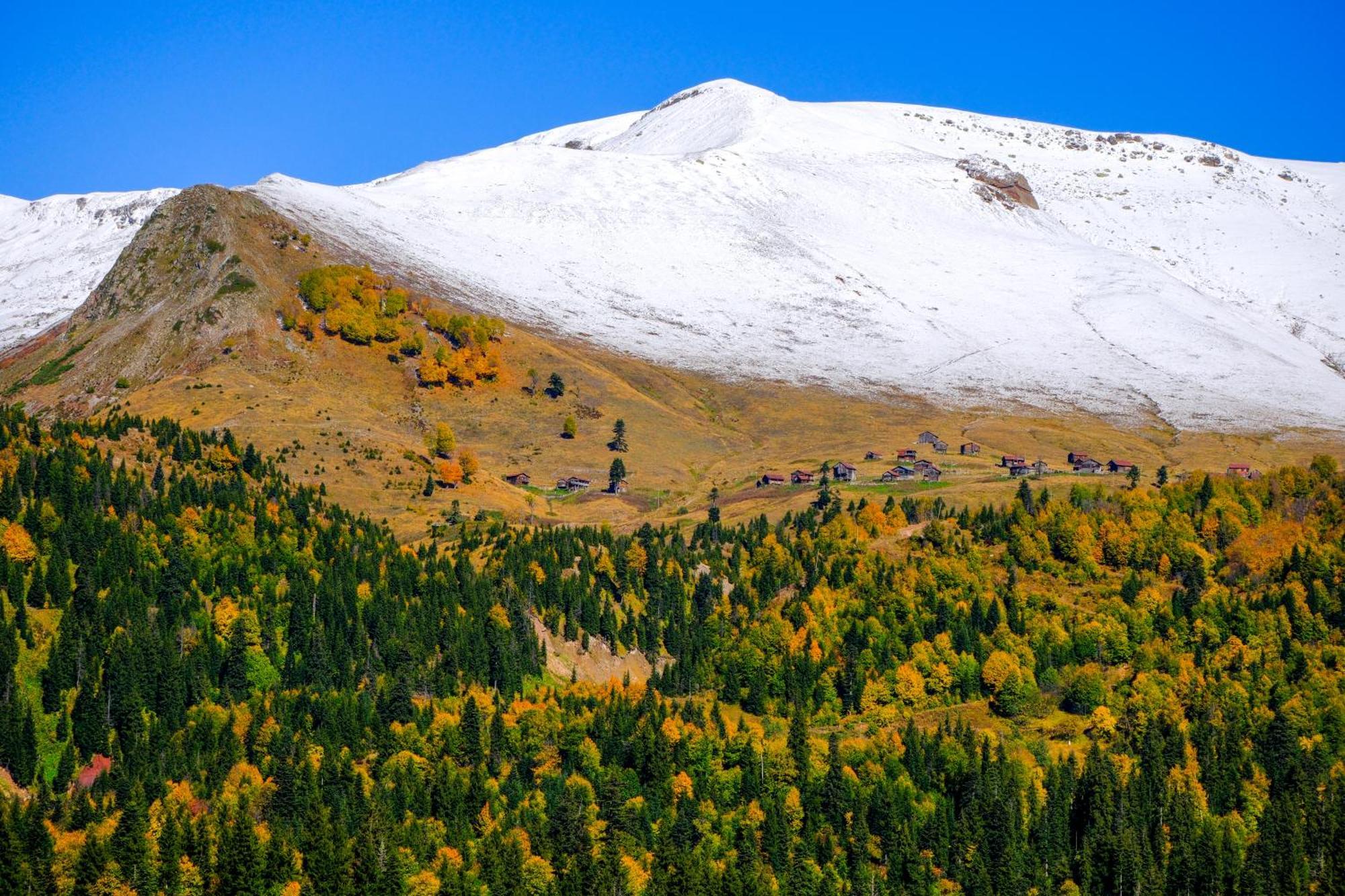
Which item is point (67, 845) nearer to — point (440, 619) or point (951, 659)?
point (440, 619)

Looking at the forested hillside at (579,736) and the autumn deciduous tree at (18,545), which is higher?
the autumn deciduous tree at (18,545)

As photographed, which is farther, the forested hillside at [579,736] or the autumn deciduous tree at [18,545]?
the autumn deciduous tree at [18,545]

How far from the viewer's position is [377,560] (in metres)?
199

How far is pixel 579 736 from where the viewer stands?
163375 millimetres

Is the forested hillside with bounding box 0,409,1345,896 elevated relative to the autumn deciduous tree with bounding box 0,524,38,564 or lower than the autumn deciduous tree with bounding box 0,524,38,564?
lower

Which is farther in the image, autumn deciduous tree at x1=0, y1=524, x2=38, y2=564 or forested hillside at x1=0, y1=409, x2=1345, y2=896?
autumn deciduous tree at x1=0, y1=524, x2=38, y2=564

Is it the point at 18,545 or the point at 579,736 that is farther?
the point at 18,545

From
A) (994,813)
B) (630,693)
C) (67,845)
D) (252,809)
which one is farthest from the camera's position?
(630,693)

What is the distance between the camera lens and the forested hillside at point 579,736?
140 metres

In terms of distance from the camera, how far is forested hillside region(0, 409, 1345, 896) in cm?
13988

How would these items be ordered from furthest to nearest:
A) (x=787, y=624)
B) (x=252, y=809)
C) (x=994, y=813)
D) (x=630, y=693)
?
1. (x=787, y=624)
2. (x=630, y=693)
3. (x=994, y=813)
4. (x=252, y=809)

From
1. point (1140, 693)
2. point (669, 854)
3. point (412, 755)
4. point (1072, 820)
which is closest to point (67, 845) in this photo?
point (412, 755)

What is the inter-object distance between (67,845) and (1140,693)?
119m

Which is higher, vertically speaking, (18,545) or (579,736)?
(18,545)
